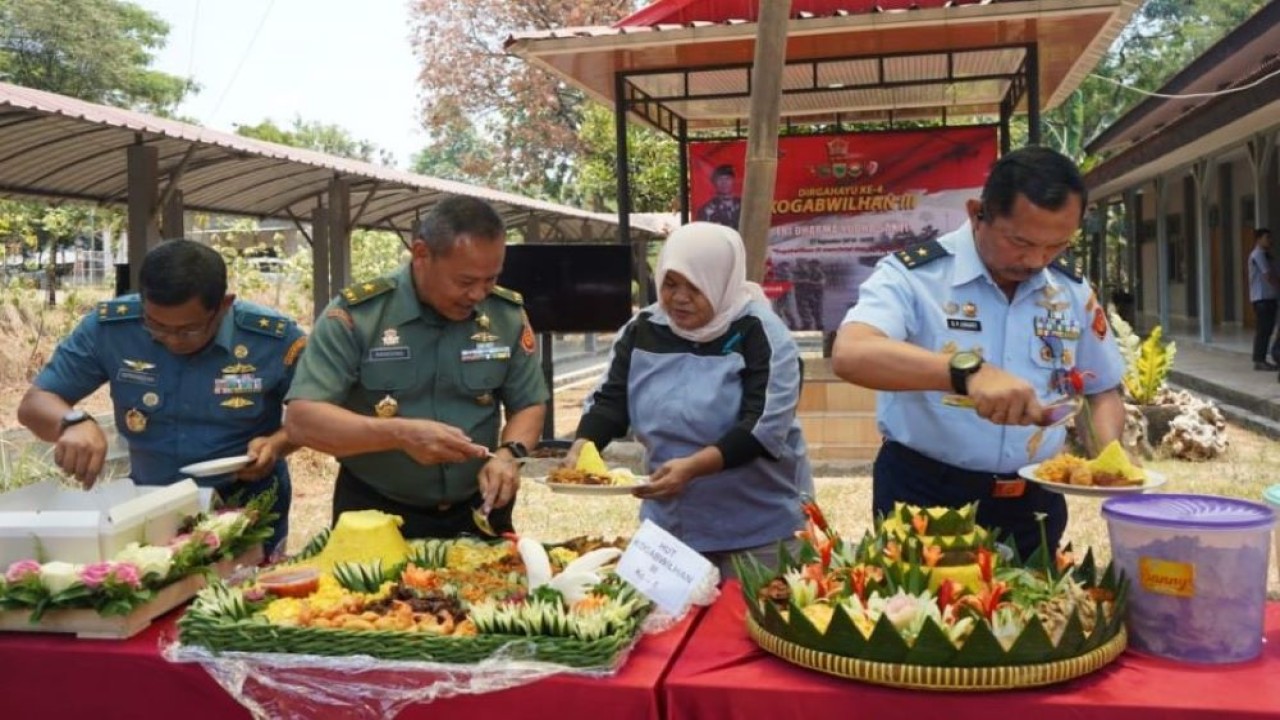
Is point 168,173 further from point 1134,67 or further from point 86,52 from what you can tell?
point 1134,67

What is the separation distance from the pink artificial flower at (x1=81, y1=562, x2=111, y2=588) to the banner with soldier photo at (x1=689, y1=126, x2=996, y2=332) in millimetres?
5956

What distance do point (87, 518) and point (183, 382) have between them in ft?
2.28

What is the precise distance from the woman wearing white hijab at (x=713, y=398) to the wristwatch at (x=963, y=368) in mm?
541

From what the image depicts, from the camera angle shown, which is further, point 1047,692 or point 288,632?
point 288,632

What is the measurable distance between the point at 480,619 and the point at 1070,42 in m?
6.21

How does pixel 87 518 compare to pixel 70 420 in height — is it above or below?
below

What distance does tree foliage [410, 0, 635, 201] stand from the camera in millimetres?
22609

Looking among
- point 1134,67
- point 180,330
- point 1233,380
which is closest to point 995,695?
point 180,330

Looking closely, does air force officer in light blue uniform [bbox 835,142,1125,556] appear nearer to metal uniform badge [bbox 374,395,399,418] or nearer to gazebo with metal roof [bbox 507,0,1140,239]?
metal uniform badge [bbox 374,395,399,418]

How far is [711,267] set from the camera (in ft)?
8.08

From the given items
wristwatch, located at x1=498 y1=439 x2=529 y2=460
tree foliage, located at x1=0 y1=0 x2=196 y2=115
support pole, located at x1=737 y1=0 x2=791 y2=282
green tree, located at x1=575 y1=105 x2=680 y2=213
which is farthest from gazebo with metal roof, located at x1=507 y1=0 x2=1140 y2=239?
tree foliage, located at x1=0 y1=0 x2=196 y2=115

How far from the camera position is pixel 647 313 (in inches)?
105

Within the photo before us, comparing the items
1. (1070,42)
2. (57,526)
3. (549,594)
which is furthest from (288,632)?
(1070,42)

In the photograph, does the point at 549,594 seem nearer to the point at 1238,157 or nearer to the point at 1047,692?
the point at 1047,692
